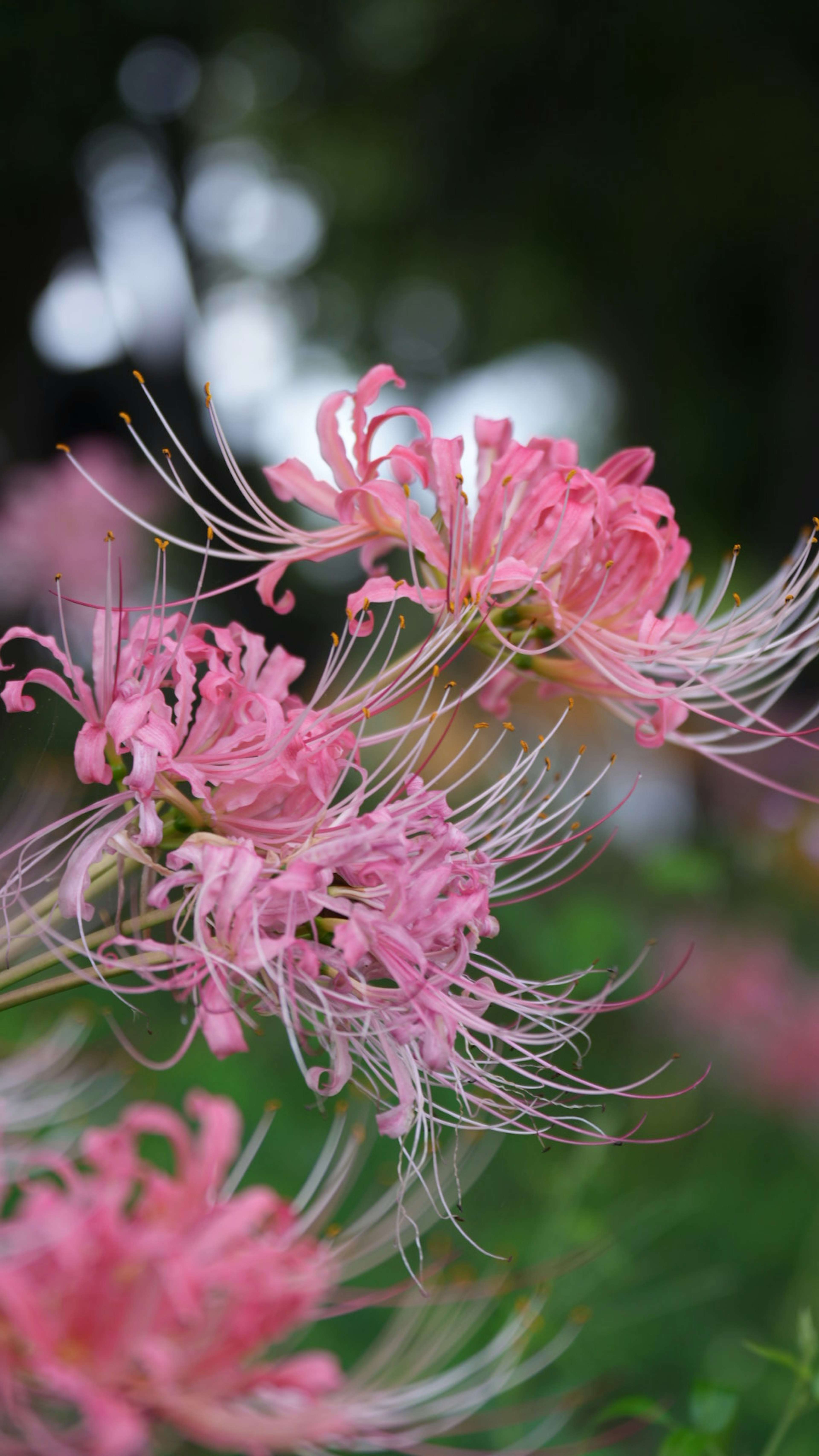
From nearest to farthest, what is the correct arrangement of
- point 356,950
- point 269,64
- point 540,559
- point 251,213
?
point 356,950, point 540,559, point 269,64, point 251,213

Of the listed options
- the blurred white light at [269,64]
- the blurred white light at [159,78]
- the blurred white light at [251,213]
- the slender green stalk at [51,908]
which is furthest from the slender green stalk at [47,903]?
the blurred white light at [269,64]

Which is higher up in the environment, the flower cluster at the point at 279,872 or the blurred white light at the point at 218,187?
the blurred white light at the point at 218,187

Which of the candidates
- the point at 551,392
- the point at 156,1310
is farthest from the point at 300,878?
the point at 551,392

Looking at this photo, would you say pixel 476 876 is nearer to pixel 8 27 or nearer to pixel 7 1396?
pixel 7 1396

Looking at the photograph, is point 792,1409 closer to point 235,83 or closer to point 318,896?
point 318,896

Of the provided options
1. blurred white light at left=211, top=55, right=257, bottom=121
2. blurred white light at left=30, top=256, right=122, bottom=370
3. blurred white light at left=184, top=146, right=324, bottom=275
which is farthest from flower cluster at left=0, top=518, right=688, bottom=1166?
blurred white light at left=211, top=55, right=257, bottom=121

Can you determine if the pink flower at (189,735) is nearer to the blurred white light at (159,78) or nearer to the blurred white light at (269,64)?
the blurred white light at (159,78)

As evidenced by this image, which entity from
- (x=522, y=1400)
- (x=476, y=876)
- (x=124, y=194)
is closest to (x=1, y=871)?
(x=476, y=876)
